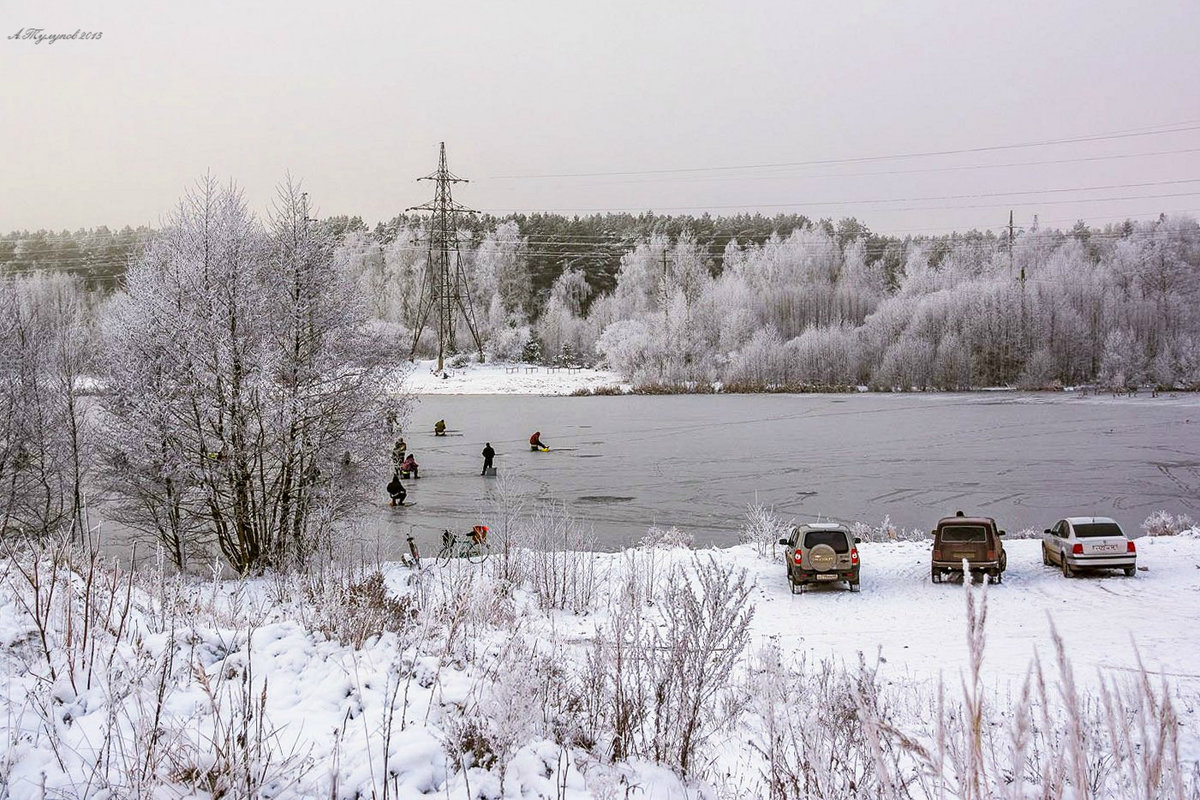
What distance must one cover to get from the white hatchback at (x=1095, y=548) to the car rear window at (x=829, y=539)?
4343mm

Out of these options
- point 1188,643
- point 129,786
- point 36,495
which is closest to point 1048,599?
point 1188,643

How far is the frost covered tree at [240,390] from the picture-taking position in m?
16.9

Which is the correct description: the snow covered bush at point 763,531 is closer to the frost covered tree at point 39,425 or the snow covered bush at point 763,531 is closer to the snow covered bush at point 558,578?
the snow covered bush at point 558,578

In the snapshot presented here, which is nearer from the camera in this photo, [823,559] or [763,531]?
[823,559]

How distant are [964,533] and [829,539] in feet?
8.51

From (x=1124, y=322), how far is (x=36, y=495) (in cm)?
7758

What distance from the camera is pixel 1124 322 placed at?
68.8 metres

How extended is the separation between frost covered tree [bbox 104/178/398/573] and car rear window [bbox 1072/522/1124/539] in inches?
581

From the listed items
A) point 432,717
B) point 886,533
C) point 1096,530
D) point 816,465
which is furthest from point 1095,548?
point 432,717

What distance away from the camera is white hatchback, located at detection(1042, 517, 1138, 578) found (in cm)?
1509

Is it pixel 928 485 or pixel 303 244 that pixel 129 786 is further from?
pixel 928 485

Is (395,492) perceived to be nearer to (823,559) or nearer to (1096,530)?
(823,559)

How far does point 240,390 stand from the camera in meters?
17.1

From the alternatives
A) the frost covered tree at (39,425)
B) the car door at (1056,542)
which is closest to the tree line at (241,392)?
the frost covered tree at (39,425)
